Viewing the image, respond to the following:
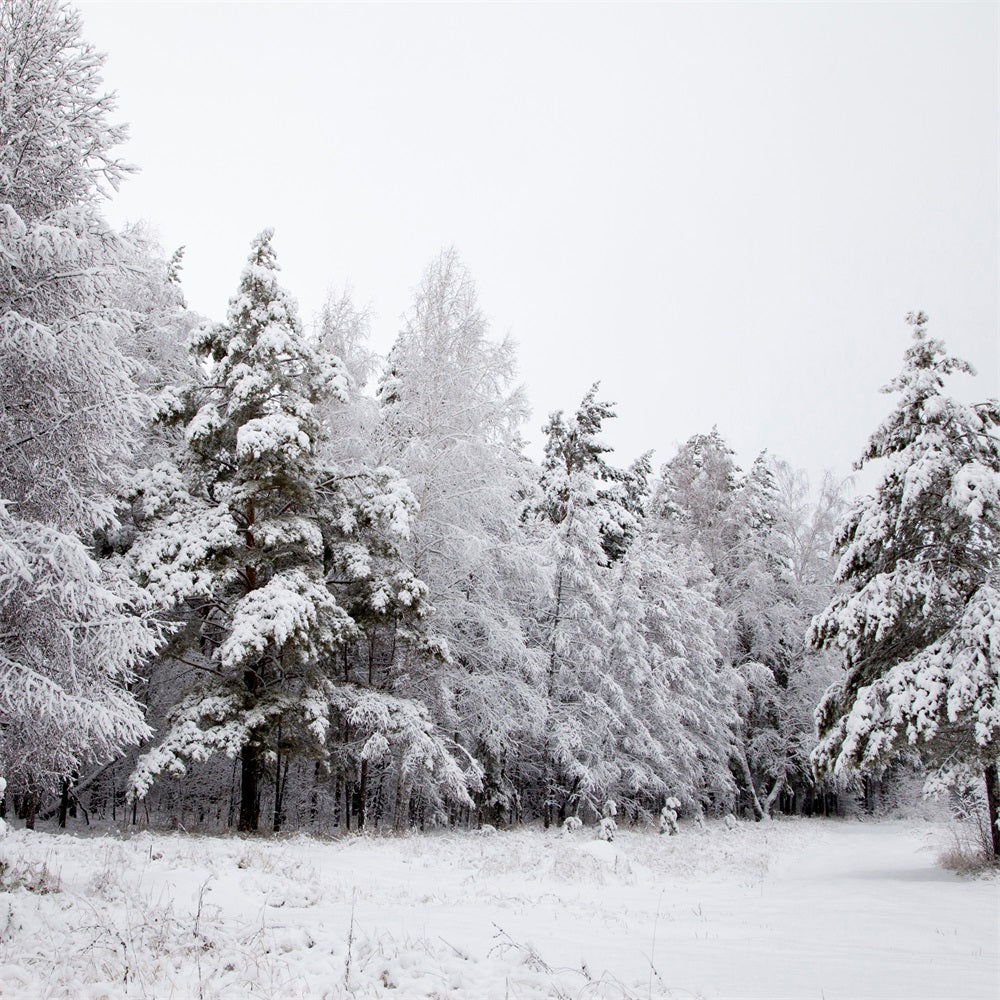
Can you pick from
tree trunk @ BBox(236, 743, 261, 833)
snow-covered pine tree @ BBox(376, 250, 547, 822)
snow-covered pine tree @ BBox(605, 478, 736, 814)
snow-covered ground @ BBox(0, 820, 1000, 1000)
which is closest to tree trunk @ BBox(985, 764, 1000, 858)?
snow-covered ground @ BBox(0, 820, 1000, 1000)

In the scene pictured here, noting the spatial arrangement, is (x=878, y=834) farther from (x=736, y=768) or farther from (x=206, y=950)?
(x=206, y=950)

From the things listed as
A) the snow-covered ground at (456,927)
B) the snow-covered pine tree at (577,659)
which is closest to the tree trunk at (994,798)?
the snow-covered ground at (456,927)

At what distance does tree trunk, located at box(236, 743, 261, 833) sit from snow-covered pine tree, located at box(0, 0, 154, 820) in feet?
18.4

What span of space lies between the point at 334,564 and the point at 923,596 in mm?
12302

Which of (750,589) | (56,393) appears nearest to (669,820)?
(750,589)

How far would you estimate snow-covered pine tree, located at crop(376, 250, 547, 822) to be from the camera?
17.2 metres

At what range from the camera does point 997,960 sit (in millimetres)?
5973

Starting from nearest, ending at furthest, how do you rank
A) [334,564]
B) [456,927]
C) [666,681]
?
[456,927] → [334,564] → [666,681]

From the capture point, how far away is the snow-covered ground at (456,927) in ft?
15.4

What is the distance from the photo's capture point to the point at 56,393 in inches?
313

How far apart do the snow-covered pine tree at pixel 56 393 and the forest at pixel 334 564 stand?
0.04 meters

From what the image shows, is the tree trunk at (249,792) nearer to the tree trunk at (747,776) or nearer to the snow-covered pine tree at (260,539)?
the snow-covered pine tree at (260,539)

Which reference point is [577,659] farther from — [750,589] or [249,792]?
[750,589]

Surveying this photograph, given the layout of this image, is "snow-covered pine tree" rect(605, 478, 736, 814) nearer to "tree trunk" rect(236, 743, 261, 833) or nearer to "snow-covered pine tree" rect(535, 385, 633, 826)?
"snow-covered pine tree" rect(535, 385, 633, 826)
